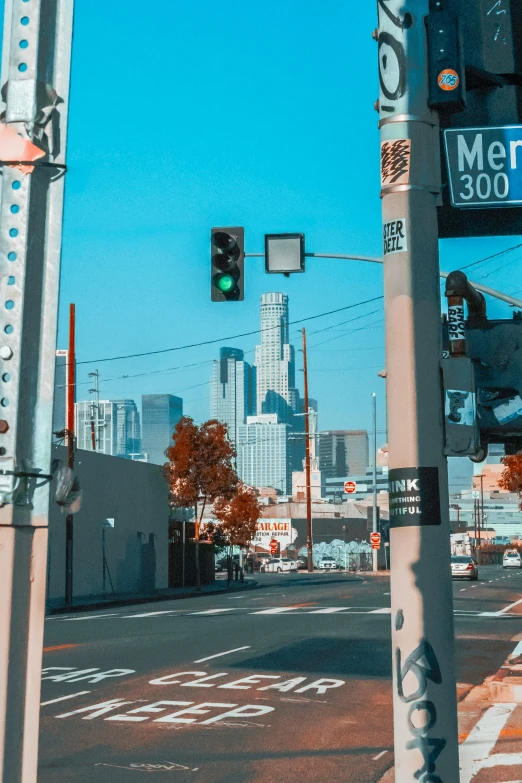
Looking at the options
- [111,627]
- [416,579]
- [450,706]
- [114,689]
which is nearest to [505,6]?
[416,579]

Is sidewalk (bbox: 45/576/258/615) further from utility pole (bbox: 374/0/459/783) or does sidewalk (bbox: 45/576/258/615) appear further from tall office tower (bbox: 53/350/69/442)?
utility pole (bbox: 374/0/459/783)

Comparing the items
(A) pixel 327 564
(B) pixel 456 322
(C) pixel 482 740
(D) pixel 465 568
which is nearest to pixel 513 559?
(A) pixel 327 564

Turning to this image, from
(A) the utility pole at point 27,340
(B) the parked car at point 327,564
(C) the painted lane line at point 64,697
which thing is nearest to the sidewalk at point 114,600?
(C) the painted lane line at point 64,697

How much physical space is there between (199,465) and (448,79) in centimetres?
4343

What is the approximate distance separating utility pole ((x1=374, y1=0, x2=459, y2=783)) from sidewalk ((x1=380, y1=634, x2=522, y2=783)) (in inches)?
141

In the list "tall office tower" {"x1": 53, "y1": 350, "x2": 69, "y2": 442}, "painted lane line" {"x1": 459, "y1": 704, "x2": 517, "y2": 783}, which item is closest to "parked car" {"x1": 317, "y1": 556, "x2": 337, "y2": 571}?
"tall office tower" {"x1": 53, "y1": 350, "x2": 69, "y2": 442}

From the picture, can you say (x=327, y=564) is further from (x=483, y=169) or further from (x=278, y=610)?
(x=483, y=169)

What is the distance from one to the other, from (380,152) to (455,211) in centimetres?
81

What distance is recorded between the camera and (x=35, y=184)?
3115 millimetres

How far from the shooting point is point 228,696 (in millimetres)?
12742

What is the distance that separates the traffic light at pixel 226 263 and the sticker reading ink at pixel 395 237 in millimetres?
10004

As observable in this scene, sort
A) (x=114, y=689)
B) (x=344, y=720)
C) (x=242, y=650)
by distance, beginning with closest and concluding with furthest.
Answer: (x=344, y=720)
(x=114, y=689)
(x=242, y=650)

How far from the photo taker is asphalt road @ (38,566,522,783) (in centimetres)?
909

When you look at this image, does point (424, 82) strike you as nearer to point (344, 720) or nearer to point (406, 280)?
point (406, 280)
